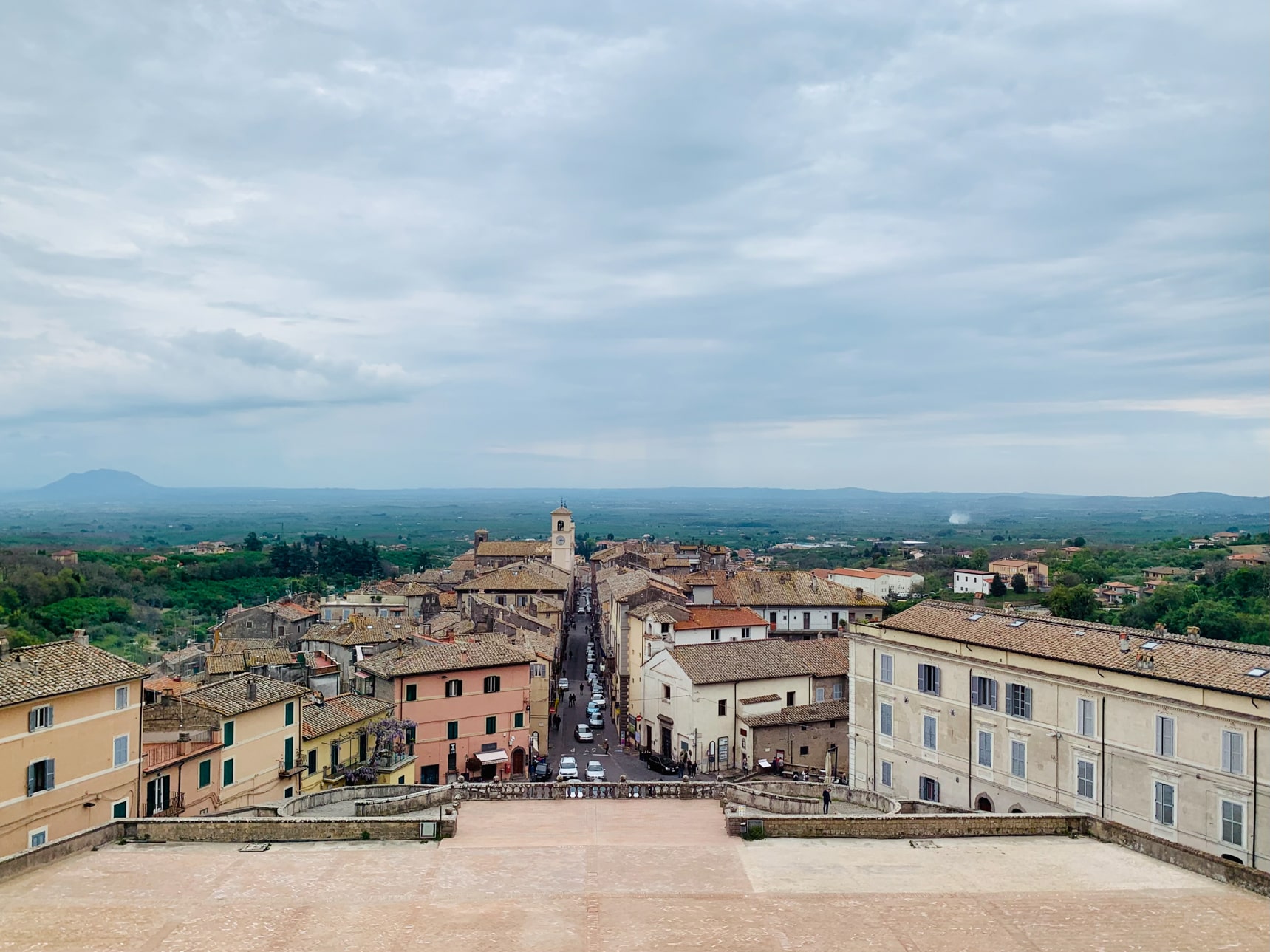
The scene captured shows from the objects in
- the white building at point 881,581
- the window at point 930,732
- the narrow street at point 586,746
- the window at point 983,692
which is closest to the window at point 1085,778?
the window at point 983,692

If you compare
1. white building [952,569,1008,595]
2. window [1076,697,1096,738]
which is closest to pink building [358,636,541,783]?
window [1076,697,1096,738]

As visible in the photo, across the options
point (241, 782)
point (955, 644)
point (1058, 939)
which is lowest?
point (241, 782)

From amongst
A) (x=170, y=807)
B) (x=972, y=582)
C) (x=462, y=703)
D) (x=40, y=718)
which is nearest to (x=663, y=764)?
(x=462, y=703)

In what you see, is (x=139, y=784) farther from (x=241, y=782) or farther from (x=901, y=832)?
(x=901, y=832)

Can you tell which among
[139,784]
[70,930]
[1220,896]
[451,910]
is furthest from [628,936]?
[139,784]

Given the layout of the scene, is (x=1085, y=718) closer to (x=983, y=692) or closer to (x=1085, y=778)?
(x=1085, y=778)

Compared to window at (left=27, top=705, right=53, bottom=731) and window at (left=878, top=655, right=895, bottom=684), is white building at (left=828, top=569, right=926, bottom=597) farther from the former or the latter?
window at (left=27, top=705, right=53, bottom=731)
